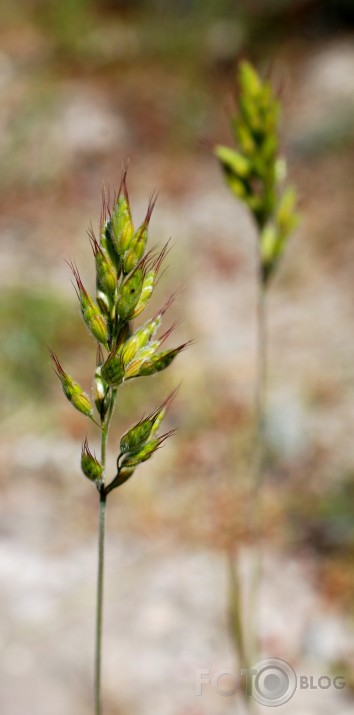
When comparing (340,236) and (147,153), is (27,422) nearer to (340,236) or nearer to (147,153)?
(340,236)

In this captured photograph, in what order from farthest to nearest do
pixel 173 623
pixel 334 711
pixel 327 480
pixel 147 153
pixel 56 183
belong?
1. pixel 147 153
2. pixel 56 183
3. pixel 327 480
4. pixel 173 623
5. pixel 334 711

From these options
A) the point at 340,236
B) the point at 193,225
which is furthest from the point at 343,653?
the point at 193,225

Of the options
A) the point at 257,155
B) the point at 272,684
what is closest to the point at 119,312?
the point at 257,155

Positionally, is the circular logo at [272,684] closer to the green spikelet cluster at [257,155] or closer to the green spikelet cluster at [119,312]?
the green spikelet cluster at [257,155]

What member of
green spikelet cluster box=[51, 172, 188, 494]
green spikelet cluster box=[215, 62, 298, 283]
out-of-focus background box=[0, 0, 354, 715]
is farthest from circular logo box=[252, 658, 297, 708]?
green spikelet cluster box=[51, 172, 188, 494]

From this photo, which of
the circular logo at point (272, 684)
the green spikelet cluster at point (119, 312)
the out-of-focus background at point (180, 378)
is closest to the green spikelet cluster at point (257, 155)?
the out-of-focus background at point (180, 378)
